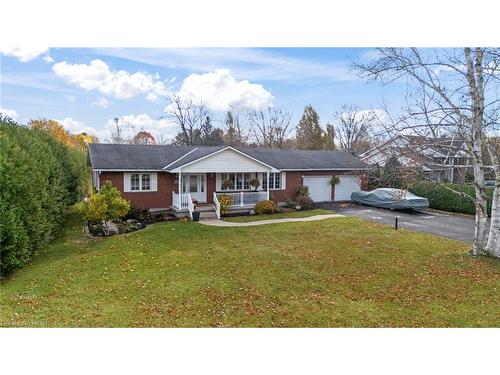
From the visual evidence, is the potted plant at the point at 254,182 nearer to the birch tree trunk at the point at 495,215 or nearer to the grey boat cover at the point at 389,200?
the grey boat cover at the point at 389,200

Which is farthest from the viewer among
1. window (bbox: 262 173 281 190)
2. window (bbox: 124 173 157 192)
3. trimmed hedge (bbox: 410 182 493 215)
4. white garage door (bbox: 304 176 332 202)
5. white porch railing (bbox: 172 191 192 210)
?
white garage door (bbox: 304 176 332 202)

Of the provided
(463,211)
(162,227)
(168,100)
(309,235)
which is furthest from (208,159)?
(168,100)

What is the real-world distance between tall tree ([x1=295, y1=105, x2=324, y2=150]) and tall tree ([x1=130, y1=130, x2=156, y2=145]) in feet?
73.2

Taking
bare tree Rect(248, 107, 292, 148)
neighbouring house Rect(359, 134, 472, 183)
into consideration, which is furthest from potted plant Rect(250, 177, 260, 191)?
bare tree Rect(248, 107, 292, 148)

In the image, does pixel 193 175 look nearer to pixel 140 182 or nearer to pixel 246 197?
pixel 140 182

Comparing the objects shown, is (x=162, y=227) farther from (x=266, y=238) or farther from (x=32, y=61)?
(x=32, y=61)

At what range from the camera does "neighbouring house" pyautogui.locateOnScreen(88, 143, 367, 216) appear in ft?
54.3

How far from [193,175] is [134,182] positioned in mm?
3159

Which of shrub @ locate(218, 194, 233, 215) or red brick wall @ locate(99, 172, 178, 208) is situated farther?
shrub @ locate(218, 194, 233, 215)

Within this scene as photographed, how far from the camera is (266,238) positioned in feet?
39.2

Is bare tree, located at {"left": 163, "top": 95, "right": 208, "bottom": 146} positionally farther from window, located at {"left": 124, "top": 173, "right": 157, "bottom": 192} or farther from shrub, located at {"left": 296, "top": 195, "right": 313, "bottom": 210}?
shrub, located at {"left": 296, "top": 195, "right": 313, "bottom": 210}

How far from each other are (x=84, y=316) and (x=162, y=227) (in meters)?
8.05

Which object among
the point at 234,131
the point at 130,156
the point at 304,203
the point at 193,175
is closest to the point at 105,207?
the point at 130,156

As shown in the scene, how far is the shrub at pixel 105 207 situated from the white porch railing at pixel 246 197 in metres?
5.92
